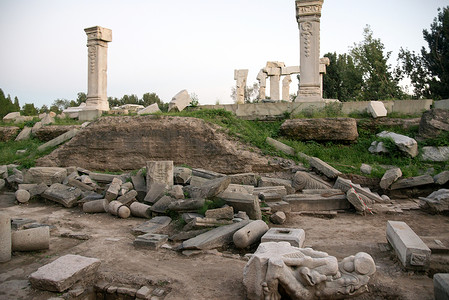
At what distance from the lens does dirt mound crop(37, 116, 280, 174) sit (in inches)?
359

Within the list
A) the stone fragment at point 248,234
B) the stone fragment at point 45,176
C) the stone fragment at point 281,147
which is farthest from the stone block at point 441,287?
the stone fragment at point 45,176

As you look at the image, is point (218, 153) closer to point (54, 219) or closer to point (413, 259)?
point (54, 219)

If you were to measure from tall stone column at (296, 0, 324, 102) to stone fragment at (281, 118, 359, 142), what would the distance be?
72.5 inches

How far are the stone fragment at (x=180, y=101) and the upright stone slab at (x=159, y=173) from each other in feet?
15.8

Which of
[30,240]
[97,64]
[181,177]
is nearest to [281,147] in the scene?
[181,177]

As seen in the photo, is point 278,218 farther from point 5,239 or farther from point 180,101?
point 180,101

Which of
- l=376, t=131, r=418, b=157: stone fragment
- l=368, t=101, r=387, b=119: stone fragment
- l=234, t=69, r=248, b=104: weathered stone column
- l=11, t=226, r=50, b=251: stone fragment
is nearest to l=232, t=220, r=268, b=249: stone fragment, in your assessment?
l=11, t=226, r=50, b=251: stone fragment

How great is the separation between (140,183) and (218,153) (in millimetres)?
2473

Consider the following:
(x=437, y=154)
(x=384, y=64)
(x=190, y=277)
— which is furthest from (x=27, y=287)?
(x=384, y=64)

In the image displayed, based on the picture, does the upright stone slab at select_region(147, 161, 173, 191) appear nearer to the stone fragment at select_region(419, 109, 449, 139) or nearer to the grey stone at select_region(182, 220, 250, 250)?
the grey stone at select_region(182, 220, 250, 250)

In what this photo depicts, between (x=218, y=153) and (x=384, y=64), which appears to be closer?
(x=218, y=153)

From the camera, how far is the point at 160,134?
9.78 meters

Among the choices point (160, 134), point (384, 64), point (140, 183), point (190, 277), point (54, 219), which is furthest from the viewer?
point (384, 64)

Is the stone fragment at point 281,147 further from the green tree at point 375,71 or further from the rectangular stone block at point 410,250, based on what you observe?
the green tree at point 375,71
